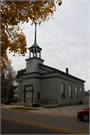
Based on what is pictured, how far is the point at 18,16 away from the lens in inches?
246

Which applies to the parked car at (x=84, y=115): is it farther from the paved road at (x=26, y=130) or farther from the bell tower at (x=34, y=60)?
the bell tower at (x=34, y=60)

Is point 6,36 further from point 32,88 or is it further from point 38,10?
point 32,88

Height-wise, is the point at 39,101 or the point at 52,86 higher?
the point at 52,86

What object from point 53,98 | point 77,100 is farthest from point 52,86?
point 77,100

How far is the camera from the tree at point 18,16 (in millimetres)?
5547

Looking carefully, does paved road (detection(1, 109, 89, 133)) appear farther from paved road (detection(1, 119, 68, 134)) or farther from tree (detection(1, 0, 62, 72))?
tree (detection(1, 0, 62, 72))

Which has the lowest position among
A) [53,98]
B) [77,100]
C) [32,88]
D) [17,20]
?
[77,100]

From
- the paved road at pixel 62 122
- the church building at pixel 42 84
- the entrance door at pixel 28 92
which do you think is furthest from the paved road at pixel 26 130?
the entrance door at pixel 28 92

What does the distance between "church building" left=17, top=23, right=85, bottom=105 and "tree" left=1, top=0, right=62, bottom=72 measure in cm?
1997

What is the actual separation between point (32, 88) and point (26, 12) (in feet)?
73.3

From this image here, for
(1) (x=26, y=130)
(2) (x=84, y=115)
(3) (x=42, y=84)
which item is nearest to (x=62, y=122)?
(2) (x=84, y=115)

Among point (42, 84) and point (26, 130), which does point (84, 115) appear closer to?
point (26, 130)

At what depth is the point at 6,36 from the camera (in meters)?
6.74

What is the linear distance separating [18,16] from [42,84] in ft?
75.8
